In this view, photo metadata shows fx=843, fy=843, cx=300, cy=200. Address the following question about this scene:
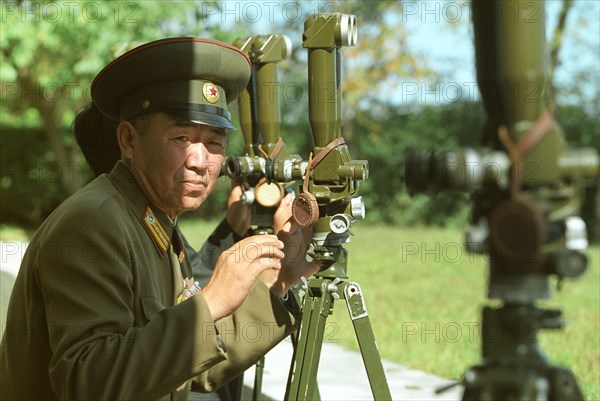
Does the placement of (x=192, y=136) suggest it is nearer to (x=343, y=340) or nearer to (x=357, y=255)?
(x=343, y=340)

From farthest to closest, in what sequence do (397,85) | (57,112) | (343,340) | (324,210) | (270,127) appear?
(397,85) < (57,112) < (343,340) < (270,127) < (324,210)

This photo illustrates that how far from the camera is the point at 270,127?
3.93m

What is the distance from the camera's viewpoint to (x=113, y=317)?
7.06 feet

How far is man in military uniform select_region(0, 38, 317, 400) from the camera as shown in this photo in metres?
2.11

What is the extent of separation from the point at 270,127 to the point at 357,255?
33.8ft

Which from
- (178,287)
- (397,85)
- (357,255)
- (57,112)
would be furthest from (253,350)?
(397,85)

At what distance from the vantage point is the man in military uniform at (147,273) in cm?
211

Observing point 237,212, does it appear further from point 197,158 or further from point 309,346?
point 197,158

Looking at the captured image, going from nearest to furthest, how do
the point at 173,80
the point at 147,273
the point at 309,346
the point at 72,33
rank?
the point at 147,273 < the point at 173,80 < the point at 309,346 < the point at 72,33

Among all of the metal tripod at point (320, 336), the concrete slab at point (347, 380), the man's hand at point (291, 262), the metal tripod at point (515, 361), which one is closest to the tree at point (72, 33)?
the concrete slab at point (347, 380)

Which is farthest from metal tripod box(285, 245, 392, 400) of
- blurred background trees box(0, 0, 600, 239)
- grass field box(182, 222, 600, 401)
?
blurred background trees box(0, 0, 600, 239)

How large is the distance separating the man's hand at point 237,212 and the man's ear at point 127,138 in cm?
125

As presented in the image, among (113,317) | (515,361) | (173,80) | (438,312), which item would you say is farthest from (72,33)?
(515,361)

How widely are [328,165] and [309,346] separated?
0.64 m
